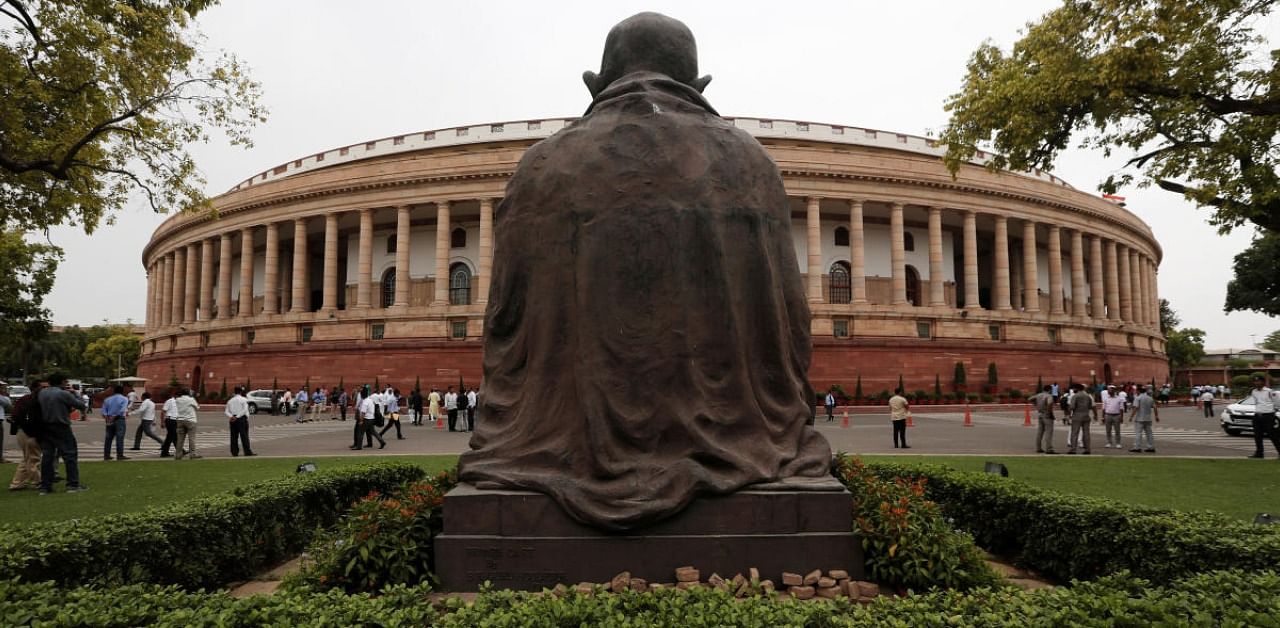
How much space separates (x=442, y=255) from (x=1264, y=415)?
3384cm

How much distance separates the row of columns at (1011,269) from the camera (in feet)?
123

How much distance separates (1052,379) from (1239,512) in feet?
111

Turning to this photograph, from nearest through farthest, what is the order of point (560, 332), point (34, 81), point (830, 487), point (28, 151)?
1. point (830, 487)
2. point (560, 332)
3. point (34, 81)
4. point (28, 151)

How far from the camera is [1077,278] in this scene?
4253cm

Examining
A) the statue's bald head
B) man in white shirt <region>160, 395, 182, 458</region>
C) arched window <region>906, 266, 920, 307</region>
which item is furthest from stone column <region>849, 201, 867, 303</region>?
the statue's bald head

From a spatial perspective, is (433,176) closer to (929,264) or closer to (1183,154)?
(929,264)

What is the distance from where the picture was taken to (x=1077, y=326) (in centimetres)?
4022

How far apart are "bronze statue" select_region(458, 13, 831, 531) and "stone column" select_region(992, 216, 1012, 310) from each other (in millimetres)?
39661

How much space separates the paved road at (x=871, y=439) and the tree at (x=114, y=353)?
186 ft

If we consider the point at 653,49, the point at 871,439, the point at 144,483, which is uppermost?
the point at 653,49

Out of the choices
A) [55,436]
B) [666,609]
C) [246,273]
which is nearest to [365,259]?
[246,273]

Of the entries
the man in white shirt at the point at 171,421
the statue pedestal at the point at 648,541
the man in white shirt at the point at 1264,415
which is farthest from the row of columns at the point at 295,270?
the statue pedestal at the point at 648,541

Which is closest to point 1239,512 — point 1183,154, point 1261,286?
point 1183,154

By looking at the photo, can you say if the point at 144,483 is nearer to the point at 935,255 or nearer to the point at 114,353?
the point at 935,255
